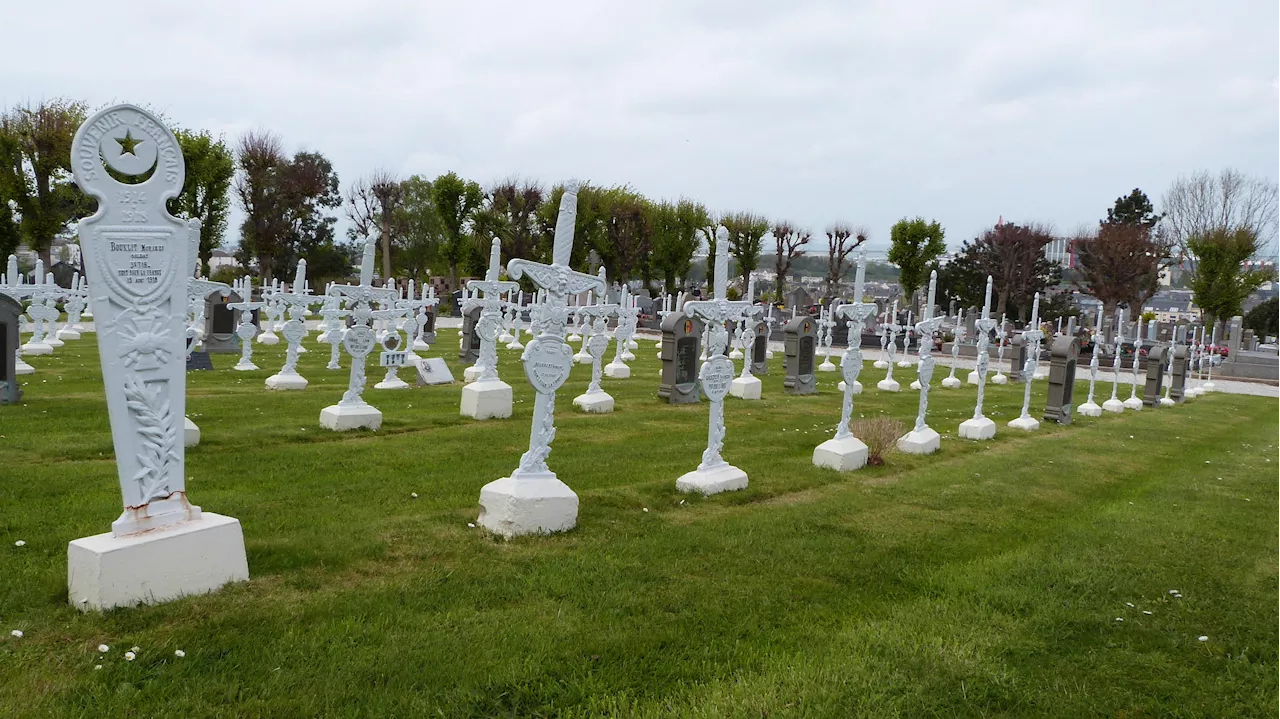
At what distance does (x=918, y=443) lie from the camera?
10836mm

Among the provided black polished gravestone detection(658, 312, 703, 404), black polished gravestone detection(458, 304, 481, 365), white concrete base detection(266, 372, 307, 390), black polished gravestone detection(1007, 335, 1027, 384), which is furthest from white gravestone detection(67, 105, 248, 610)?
black polished gravestone detection(1007, 335, 1027, 384)

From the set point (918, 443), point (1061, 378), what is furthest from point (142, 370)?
point (1061, 378)

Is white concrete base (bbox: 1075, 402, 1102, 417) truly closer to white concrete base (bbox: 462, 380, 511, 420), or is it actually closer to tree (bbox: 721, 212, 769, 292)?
white concrete base (bbox: 462, 380, 511, 420)

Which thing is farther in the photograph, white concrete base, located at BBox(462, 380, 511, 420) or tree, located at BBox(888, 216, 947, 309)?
tree, located at BBox(888, 216, 947, 309)

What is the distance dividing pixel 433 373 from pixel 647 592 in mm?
11222

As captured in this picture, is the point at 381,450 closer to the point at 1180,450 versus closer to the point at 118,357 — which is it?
the point at 118,357

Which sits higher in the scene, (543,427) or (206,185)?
(206,185)

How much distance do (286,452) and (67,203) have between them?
1400 inches

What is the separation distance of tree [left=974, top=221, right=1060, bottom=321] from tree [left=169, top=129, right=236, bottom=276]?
4026 centimetres

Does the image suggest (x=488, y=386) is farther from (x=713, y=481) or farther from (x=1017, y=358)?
(x=1017, y=358)

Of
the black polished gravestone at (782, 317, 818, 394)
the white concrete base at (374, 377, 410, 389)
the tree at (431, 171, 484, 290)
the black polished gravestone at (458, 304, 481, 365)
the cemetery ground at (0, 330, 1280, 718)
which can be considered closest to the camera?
the cemetery ground at (0, 330, 1280, 718)

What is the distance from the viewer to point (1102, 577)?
5730mm

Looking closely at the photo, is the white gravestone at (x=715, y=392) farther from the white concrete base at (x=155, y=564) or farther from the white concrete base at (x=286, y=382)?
the white concrete base at (x=286, y=382)

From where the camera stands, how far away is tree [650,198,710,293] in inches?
2074
